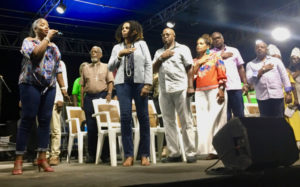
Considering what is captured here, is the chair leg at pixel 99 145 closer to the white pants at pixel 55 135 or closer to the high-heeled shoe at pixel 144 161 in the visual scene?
the white pants at pixel 55 135

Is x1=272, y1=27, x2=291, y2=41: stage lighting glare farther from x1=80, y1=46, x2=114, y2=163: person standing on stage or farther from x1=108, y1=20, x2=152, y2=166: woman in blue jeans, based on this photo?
x1=108, y1=20, x2=152, y2=166: woman in blue jeans

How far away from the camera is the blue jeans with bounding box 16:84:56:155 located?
7.88ft

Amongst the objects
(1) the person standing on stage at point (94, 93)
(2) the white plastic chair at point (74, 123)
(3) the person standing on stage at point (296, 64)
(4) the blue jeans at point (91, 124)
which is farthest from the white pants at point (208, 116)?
(3) the person standing on stage at point (296, 64)

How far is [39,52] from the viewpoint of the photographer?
7.83 ft

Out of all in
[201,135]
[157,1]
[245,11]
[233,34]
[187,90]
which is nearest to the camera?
[187,90]

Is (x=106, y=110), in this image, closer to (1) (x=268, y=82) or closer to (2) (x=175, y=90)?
(2) (x=175, y=90)

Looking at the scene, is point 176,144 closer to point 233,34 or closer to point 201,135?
point 201,135

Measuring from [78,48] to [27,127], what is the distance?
7611 millimetres

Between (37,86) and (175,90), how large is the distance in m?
1.36

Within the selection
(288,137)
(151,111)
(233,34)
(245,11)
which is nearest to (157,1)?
(245,11)

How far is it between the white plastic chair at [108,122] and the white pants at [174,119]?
0.54 meters

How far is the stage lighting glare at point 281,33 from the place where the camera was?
842 cm

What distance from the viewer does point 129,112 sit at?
294 cm

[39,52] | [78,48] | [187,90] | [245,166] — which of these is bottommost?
[245,166]
